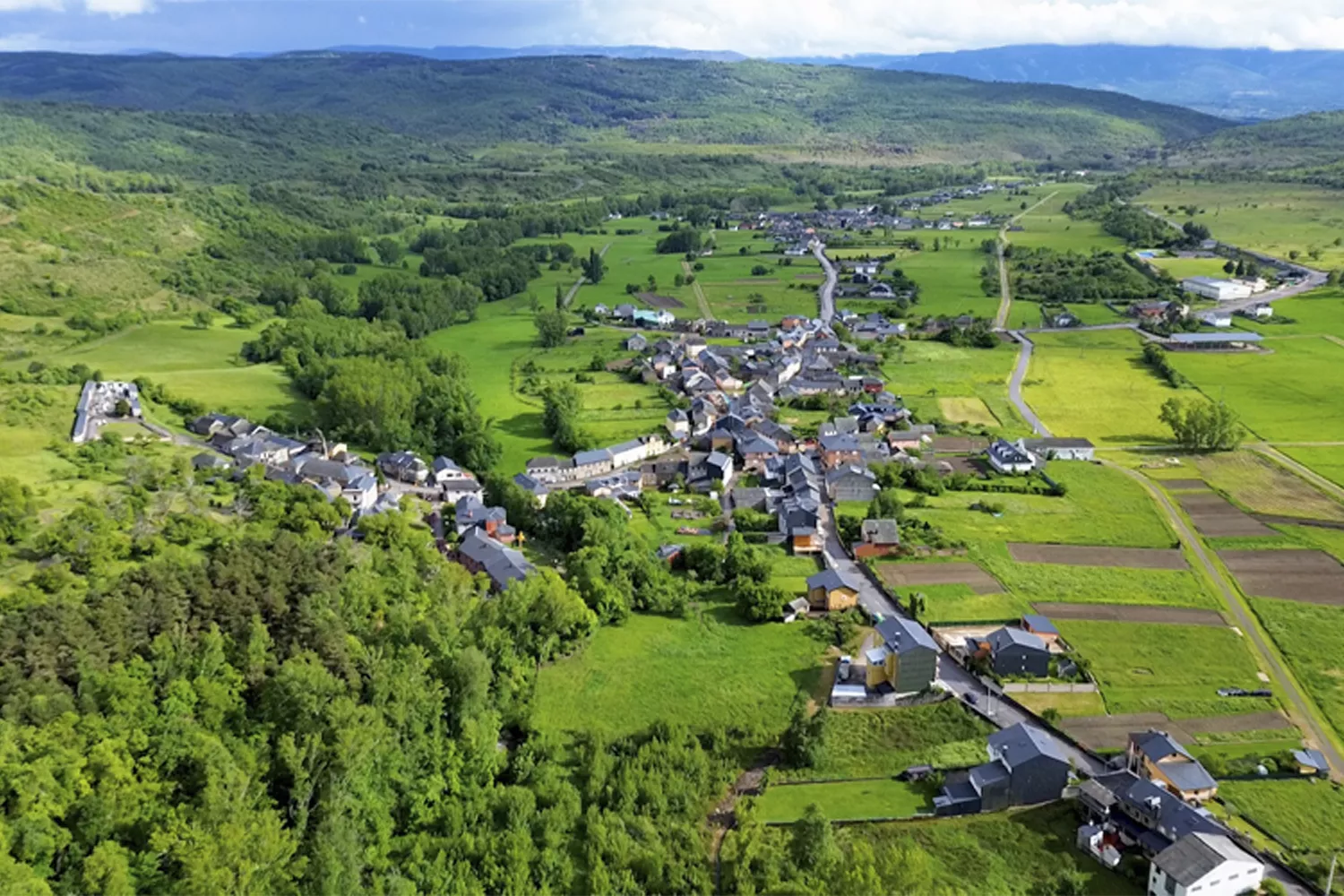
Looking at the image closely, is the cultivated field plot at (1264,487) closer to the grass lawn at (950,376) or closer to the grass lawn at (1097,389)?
the grass lawn at (1097,389)

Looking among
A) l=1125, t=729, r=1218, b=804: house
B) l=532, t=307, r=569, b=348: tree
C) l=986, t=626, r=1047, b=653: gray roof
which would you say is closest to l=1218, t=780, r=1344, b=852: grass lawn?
l=1125, t=729, r=1218, b=804: house

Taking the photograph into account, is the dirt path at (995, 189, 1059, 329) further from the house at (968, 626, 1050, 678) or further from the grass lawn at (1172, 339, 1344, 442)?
the house at (968, 626, 1050, 678)

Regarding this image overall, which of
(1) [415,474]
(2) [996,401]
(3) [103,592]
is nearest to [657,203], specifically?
(2) [996,401]

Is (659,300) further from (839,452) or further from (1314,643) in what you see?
(1314,643)

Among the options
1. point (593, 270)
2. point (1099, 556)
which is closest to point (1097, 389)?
point (1099, 556)

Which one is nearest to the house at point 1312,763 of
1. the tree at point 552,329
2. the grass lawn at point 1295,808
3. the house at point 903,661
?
the grass lawn at point 1295,808

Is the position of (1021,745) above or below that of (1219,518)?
above

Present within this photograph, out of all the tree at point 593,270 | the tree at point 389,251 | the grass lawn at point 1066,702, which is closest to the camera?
the grass lawn at point 1066,702
